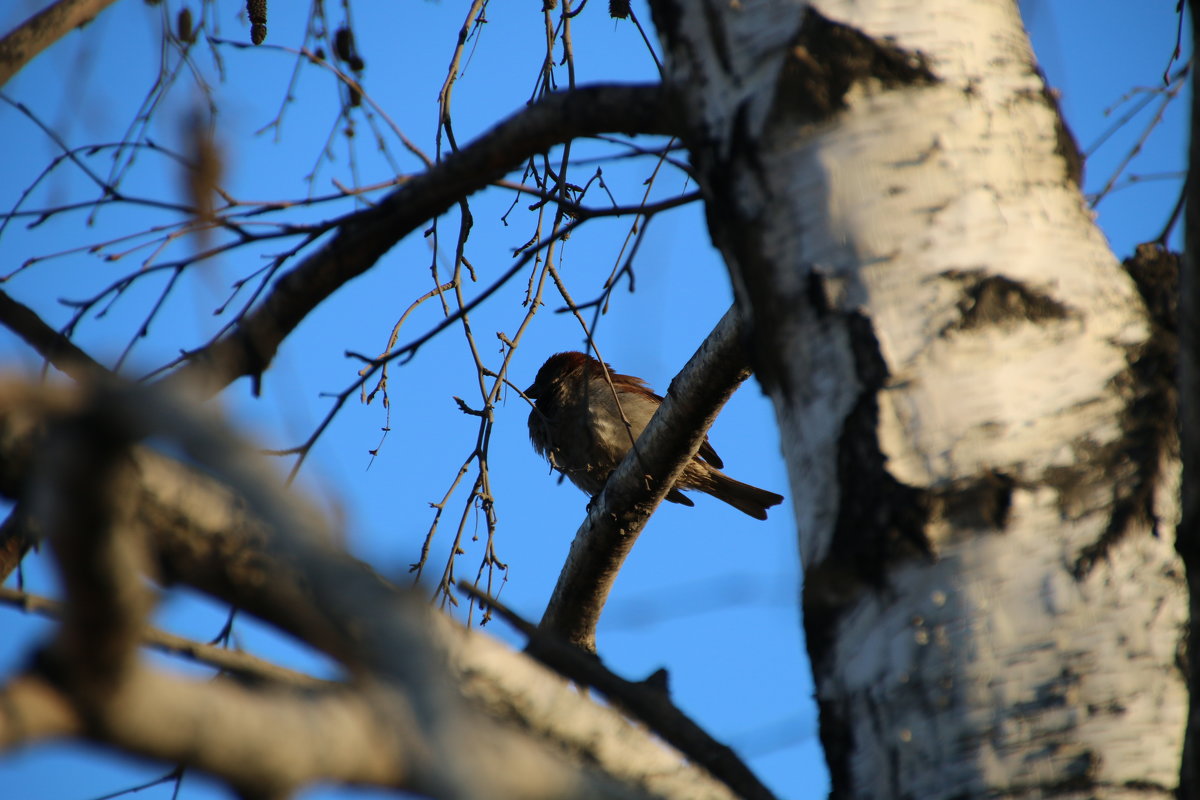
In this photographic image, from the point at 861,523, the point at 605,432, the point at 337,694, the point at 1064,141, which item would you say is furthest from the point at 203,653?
the point at 605,432

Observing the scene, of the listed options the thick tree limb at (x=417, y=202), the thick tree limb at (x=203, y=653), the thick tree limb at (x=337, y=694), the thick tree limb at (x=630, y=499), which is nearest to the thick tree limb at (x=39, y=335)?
the thick tree limb at (x=417, y=202)

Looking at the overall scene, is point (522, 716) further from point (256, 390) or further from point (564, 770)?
point (256, 390)

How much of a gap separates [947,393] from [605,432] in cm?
520

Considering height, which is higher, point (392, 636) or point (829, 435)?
point (829, 435)

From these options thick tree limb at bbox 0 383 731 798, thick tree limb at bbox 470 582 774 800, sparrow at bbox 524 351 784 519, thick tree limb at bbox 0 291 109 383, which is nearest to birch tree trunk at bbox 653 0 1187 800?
thick tree limb at bbox 470 582 774 800

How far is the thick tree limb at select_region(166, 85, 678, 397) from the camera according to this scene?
1.47m

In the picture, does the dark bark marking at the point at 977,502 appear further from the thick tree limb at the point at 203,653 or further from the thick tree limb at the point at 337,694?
the thick tree limb at the point at 203,653

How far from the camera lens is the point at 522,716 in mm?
1232

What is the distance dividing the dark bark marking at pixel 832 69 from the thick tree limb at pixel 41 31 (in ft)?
4.72

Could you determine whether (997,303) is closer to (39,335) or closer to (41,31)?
(39,335)

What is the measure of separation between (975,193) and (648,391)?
5535 millimetres

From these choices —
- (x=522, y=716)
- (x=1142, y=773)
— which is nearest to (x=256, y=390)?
(x=522, y=716)

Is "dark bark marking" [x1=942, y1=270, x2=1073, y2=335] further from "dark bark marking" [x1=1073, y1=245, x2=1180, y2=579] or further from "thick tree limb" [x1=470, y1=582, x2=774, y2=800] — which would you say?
"thick tree limb" [x1=470, y1=582, x2=774, y2=800]

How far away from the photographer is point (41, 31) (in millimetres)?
1943
